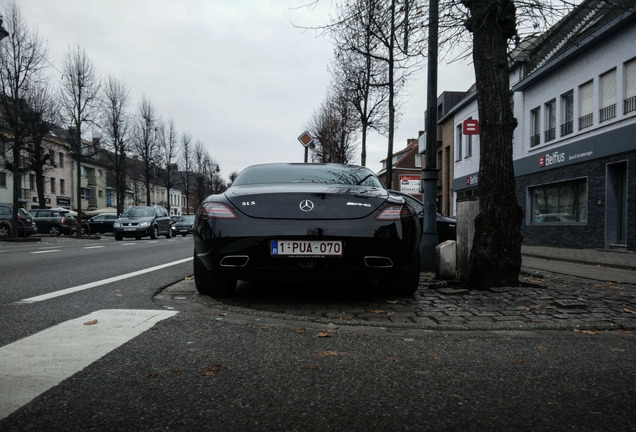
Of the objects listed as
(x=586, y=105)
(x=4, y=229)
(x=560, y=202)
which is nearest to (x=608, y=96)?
(x=586, y=105)

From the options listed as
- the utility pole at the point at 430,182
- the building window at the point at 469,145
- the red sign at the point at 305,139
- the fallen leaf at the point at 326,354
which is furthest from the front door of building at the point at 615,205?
Result: the fallen leaf at the point at 326,354

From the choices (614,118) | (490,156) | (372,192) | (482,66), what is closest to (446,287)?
(490,156)

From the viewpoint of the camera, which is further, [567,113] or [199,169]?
[199,169]

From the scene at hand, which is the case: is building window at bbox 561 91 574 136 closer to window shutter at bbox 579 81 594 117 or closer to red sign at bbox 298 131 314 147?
window shutter at bbox 579 81 594 117

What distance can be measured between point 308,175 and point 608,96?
14225mm

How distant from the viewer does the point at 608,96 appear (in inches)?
618

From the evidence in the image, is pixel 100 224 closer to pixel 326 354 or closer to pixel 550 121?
pixel 550 121

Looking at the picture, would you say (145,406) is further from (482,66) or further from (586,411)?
(482,66)

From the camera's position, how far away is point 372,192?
14.9 feet

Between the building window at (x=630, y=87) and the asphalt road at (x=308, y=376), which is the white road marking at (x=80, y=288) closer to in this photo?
the asphalt road at (x=308, y=376)

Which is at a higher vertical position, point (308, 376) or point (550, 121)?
point (550, 121)

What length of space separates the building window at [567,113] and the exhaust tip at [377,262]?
53.6 ft

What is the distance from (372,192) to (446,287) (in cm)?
194

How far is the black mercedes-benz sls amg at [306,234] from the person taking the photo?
418 centimetres
